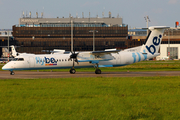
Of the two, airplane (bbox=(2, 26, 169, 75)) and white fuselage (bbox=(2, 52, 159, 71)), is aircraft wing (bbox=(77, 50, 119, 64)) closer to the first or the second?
airplane (bbox=(2, 26, 169, 75))

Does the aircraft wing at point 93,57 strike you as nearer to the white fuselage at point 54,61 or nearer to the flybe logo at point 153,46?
the white fuselage at point 54,61

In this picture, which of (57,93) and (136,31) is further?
(136,31)

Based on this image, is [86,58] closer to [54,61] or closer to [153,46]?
[54,61]

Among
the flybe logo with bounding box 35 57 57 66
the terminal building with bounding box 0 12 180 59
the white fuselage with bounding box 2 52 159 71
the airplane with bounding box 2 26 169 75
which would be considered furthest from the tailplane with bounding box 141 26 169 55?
the terminal building with bounding box 0 12 180 59

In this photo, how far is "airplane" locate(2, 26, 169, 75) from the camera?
3681cm

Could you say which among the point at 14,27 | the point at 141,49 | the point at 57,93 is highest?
the point at 14,27

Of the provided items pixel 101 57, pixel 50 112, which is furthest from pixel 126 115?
pixel 101 57

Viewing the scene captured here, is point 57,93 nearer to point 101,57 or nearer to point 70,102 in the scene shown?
point 70,102

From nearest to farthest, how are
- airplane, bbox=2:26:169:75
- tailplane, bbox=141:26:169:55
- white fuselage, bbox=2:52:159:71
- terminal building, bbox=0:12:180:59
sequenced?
white fuselage, bbox=2:52:159:71 < airplane, bbox=2:26:169:75 < tailplane, bbox=141:26:169:55 < terminal building, bbox=0:12:180:59

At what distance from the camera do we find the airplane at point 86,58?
121 feet

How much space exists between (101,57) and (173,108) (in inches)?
1048

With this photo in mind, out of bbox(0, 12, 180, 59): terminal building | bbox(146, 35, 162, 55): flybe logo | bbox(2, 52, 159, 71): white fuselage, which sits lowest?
bbox(2, 52, 159, 71): white fuselage

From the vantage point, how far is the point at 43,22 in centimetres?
14938

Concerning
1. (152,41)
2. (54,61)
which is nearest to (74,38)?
(152,41)
